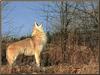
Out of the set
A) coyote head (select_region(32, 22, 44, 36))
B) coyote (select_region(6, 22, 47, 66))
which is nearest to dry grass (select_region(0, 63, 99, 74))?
coyote (select_region(6, 22, 47, 66))

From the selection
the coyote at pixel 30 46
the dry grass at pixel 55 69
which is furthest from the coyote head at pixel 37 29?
the dry grass at pixel 55 69

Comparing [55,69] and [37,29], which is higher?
[37,29]

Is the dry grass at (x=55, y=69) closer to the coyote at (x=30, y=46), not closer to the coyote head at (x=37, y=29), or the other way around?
the coyote at (x=30, y=46)

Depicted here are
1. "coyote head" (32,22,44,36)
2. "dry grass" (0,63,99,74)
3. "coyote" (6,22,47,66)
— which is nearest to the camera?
"dry grass" (0,63,99,74)

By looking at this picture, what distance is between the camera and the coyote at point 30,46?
920cm

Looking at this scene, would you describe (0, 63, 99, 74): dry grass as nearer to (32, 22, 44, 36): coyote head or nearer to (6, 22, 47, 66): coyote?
(6, 22, 47, 66): coyote

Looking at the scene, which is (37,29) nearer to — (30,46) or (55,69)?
(30,46)

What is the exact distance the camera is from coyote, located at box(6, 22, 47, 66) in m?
9.20

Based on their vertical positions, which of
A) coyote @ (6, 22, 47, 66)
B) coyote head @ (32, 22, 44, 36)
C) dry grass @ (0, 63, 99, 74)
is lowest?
dry grass @ (0, 63, 99, 74)

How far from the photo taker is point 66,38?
988cm

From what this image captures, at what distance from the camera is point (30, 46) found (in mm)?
9328

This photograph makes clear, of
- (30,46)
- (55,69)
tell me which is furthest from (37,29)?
(55,69)

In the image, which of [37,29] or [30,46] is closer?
[30,46]

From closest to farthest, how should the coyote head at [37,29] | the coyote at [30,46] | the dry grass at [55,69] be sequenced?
the dry grass at [55,69] < the coyote at [30,46] < the coyote head at [37,29]
